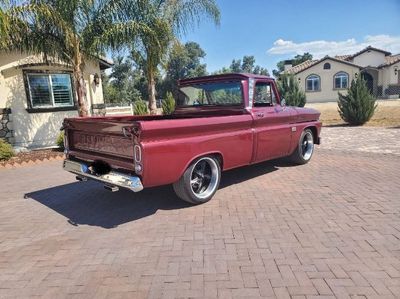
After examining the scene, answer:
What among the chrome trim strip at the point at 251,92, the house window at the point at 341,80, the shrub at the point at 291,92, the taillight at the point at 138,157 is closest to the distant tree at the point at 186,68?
the house window at the point at 341,80

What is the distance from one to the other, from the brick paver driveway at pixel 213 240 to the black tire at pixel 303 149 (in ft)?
3.32

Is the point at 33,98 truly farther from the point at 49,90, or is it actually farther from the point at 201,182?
the point at 201,182

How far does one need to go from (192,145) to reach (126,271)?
1978mm

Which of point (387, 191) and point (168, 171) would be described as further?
point (387, 191)

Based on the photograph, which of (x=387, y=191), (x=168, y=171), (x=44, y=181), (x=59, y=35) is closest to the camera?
(x=168, y=171)

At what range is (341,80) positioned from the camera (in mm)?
38375

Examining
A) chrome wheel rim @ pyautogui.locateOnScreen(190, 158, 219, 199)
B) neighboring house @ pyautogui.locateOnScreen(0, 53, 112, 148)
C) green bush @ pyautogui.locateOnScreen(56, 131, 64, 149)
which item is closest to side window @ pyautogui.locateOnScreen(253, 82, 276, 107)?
chrome wheel rim @ pyautogui.locateOnScreen(190, 158, 219, 199)

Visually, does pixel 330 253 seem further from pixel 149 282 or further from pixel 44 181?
pixel 44 181

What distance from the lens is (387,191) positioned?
5.38 metres

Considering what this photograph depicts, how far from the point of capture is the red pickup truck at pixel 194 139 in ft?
13.9

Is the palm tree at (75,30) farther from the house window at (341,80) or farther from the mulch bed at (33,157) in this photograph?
the house window at (341,80)

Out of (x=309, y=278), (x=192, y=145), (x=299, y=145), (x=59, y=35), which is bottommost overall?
(x=309, y=278)

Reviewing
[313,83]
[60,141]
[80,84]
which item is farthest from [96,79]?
[313,83]

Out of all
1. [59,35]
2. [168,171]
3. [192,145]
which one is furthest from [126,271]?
[59,35]
